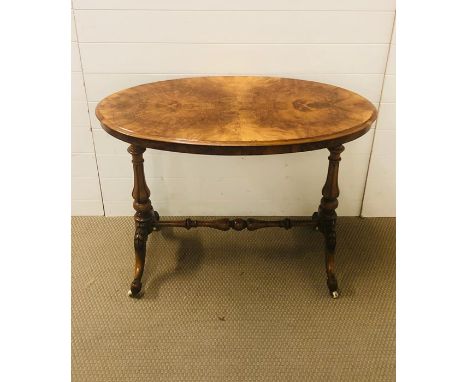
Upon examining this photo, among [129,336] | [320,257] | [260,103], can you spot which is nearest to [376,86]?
[260,103]

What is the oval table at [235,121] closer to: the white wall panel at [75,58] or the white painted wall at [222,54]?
the white painted wall at [222,54]

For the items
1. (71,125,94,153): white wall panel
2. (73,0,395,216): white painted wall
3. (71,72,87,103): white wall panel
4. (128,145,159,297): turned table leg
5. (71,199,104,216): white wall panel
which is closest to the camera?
(128,145,159,297): turned table leg

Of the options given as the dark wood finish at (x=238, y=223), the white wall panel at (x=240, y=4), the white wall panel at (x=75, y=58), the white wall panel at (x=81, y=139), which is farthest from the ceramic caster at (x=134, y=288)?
the white wall panel at (x=240, y=4)

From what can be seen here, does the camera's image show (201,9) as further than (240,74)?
No

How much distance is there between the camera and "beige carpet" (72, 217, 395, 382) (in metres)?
1.43

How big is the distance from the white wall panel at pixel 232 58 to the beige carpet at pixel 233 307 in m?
0.85

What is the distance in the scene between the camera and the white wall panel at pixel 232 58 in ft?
6.14

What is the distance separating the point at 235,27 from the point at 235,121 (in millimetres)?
720

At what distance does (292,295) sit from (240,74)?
1071mm

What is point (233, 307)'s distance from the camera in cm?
168

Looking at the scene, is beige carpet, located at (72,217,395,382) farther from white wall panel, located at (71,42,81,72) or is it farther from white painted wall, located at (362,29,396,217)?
white wall panel, located at (71,42,81,72)

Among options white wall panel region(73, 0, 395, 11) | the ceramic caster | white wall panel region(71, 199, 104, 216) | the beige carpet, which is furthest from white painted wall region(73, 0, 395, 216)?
the ceramic caster

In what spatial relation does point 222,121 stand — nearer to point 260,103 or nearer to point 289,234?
point 260,103

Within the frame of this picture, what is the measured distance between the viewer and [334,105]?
149 cm
